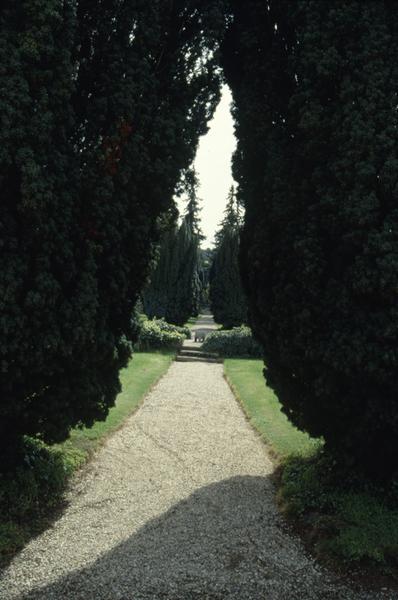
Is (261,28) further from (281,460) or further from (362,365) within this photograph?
(281,460)

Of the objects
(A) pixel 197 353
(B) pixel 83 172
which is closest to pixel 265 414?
(B) pixel 83 172

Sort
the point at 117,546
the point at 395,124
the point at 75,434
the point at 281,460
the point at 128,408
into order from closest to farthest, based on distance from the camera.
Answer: the point at 117,546 → the point at 395,124 → the point at 281,460 → the point at 75,434 → the point at 128,408

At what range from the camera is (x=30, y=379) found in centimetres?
605

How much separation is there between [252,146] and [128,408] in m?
6.76

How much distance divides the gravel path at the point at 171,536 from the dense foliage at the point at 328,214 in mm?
1476

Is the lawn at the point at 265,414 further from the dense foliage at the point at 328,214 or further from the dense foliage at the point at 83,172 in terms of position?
the dense foliage at the point at 83,172

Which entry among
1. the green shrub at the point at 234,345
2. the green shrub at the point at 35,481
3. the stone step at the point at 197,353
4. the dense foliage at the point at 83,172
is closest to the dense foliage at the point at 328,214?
the dense foliage at the point at 83,172

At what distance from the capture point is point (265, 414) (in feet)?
37.6

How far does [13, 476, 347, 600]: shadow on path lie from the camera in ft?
15.4

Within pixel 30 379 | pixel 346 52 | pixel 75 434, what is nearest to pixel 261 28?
pixel 346 52

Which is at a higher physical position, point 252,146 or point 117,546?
point 252,146

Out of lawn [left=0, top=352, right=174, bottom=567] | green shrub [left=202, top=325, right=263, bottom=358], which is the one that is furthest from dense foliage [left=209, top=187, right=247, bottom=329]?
lawn [left=0, top=352, right=174, bottom=567]

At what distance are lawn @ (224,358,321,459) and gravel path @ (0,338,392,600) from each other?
373 millimetres

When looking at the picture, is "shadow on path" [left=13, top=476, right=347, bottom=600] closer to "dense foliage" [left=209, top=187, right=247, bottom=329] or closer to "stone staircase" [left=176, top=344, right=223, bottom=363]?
"stone staircase" [left=176, top=344, right=223, bottom=363]
